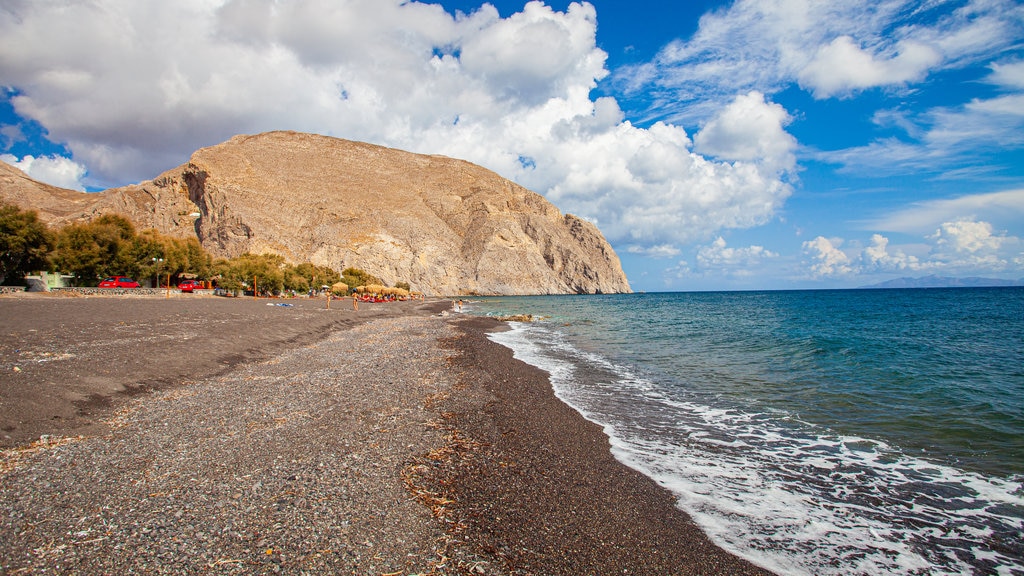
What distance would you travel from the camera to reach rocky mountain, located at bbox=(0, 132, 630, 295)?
112 metres

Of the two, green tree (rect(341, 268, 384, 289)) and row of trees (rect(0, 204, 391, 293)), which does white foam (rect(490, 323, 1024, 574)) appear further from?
green tree (rect(341, 268, 384, 289))

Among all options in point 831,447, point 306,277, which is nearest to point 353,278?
point 306,277

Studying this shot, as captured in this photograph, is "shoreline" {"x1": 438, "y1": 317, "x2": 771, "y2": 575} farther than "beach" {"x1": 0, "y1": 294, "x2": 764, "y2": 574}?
Yes

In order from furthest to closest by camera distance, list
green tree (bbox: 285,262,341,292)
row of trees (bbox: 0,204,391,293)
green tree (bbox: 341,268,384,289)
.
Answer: green tree (bbox: 341,268,384,289)
green tree (bbox: 285,262,341,292)
row of trees (bbox: 0,204,391,293)

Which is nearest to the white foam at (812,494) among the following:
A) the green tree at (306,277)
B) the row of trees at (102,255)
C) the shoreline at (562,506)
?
the shoreline at (562,506)

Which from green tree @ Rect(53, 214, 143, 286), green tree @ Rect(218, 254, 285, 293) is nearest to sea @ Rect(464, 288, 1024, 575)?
green tree @ Rect(53, 214, 143, 286)

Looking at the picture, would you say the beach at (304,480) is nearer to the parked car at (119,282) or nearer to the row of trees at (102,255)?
the row of trees at (102,255)

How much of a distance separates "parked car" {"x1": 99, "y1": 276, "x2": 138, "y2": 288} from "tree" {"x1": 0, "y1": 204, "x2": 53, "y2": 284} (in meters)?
5.72

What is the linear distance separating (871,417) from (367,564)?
12770 millimetres

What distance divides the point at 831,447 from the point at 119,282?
63.7m

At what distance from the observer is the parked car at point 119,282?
1901 inches

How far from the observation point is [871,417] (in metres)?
11.4

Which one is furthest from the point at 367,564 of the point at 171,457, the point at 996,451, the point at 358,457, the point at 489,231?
the point at 489,231

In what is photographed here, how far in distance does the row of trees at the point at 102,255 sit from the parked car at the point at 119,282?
2.28 ft
